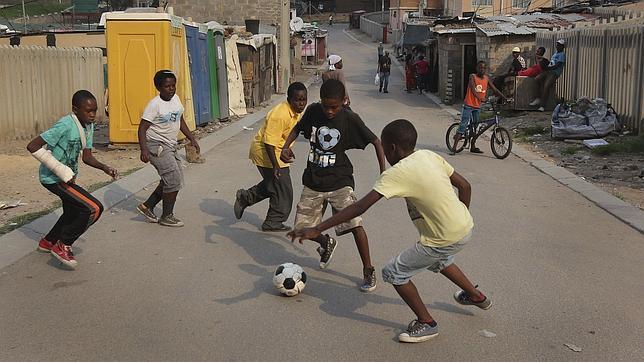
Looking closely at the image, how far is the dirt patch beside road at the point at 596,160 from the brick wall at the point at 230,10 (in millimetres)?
17064

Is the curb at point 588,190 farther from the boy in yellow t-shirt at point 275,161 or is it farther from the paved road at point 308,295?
the boy in yellow t-shirt at point 275,161

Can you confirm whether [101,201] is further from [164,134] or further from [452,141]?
[452,141]

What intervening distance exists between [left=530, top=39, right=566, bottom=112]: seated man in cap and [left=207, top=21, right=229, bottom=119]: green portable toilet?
8060mm

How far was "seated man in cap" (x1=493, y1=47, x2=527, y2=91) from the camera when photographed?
20547mm

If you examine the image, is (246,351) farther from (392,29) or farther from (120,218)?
(392,29)

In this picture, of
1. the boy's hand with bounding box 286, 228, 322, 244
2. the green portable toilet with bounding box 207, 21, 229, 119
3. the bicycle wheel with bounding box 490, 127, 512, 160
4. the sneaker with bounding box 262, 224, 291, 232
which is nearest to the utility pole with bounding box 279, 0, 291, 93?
the green portable toilet with bounding box 207, 21, 229, 119

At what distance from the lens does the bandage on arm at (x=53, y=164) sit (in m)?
5.77

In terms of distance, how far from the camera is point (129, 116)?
13.1 m

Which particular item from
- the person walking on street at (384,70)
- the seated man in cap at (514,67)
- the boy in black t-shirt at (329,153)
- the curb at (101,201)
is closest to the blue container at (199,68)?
the curb at (101,201)

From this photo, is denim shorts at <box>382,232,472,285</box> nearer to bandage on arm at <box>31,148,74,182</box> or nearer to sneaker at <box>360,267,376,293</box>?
sneaker at <box>360,267,376,293</box>

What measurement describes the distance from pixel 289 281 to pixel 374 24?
249 ft

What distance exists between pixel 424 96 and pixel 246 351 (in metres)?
25.6

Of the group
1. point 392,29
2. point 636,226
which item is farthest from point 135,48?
point 392,29

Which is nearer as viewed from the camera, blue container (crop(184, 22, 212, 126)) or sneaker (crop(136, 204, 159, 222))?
sneaker (crop(136, 204, 159, 222))
